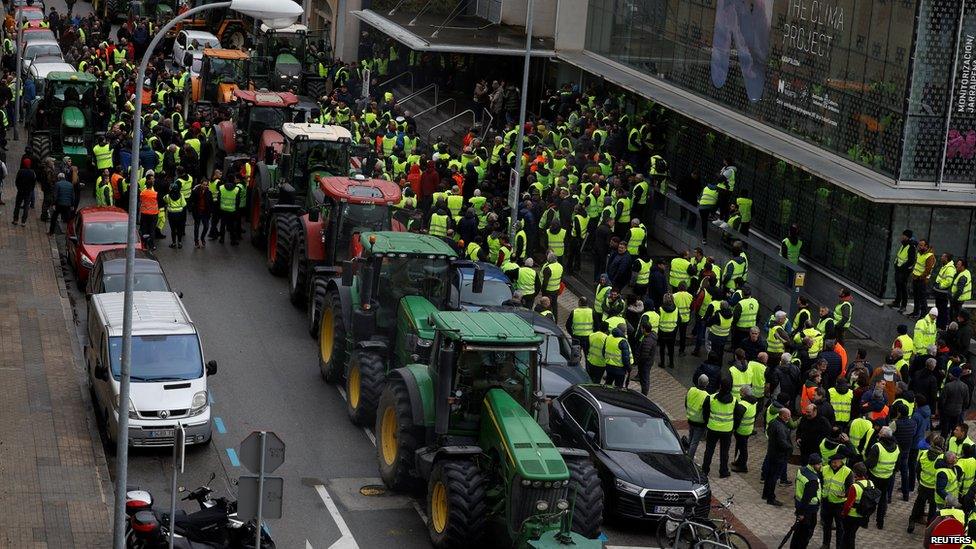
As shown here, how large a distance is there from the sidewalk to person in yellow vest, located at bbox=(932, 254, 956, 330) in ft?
48.6

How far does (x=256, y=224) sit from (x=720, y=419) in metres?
13.9

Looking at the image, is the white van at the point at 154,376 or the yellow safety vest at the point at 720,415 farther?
the yellow safety vest at the point at 720,415

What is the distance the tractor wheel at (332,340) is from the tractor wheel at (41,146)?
1300 centimetres

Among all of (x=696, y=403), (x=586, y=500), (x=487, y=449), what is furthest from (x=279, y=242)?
(x=586, y=500)

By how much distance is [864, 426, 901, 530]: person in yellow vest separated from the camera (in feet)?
67.9

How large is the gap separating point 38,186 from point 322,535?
2046 cm

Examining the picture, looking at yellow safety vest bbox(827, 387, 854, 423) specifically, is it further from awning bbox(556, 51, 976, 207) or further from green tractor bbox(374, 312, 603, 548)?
awning bbox(556, 51, 976, 207)

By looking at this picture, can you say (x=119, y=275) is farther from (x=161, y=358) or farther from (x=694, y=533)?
(x=694, y=533)

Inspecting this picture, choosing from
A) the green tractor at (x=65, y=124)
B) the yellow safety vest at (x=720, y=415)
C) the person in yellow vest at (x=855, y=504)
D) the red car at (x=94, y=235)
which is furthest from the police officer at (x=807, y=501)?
the green tractor at (x=65, y=124)

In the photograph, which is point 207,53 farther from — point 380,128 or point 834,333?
point 834,333

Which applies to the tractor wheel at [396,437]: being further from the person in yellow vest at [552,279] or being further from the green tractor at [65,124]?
the green tractor at [65,124]

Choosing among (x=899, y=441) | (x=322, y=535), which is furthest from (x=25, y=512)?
(x=899, y=441)

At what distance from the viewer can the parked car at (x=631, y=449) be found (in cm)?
2008

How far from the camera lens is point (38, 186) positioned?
37.1 meters
